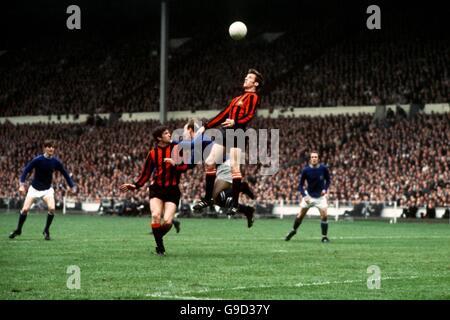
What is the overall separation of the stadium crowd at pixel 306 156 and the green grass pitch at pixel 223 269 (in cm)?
1920

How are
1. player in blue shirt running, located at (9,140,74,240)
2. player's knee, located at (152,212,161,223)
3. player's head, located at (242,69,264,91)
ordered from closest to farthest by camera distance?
player's head, located at (242,69,264,91) < player's knee, located at (152,212,161,223) < player in blue shirt running, located at (9,140,74,240)

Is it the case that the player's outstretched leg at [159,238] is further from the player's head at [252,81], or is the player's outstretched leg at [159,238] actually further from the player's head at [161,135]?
the player's head at [252,81]

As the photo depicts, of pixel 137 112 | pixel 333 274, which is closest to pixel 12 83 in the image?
pixel 137 112

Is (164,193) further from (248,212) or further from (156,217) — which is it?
(248,212)

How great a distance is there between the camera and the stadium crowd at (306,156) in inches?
1572

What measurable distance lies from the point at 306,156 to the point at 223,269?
Result: 32.1 metres

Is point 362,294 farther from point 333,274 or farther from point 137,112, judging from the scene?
point 137,112

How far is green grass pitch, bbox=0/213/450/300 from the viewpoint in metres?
10.1

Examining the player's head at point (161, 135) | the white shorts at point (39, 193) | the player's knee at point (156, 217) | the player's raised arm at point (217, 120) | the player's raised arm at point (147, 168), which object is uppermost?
the player's raised arm at point (217, 120)

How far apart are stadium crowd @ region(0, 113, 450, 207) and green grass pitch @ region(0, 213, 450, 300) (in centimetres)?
1920

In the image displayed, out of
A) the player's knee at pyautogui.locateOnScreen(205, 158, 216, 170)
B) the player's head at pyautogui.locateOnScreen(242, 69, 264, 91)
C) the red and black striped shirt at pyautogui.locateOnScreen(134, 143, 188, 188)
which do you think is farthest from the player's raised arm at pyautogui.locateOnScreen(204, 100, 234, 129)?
the red and black striped shirt at pyautogui.locateOnScreen(134, 143, 188, 188)

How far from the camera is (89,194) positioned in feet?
160

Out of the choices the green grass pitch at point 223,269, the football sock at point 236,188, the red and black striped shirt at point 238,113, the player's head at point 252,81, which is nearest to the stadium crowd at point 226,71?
the green grass pitch at point 223,269

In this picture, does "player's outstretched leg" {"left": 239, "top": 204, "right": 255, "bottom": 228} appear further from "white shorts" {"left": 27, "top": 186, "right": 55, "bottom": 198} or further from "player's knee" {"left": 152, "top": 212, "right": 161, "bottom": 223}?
"white shorts" {"left": 27, "top": 186, "right": 55, "bottom": 198}
